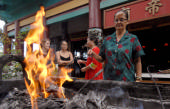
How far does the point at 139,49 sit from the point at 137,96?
56 centimetres

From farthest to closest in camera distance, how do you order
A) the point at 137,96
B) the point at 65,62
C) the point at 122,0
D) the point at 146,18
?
1. the point at 122,0
2. the point at 146,18
3. the point at 65,62
4. the point at 137,96

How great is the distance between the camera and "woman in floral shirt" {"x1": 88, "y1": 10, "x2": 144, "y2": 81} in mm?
1427

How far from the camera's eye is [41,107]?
127cm

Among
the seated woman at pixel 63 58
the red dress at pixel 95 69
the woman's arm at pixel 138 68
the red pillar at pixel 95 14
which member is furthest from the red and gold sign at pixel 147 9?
the woman's arm at pixel 138 68

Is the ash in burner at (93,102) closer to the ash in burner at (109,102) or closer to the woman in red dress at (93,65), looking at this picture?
the ash in burner at (109,102)

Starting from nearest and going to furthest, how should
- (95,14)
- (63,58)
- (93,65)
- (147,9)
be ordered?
(93,65), (63,58), (147,9), (95,14)

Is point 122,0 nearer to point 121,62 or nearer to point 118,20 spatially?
point 118,20

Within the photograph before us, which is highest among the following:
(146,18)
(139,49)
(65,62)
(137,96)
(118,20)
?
(146,18)

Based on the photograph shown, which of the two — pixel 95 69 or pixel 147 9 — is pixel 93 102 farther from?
pixel 147 9

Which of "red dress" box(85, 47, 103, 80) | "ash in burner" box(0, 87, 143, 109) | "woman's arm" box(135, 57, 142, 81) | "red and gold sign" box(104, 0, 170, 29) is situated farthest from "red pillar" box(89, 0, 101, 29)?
"ash in burner" box(0, 87, 143, 109)

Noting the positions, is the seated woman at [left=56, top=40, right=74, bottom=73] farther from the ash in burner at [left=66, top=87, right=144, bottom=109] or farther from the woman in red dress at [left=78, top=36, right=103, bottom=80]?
the ash in burner at [left=66, top=87, right=144, bottom=109]

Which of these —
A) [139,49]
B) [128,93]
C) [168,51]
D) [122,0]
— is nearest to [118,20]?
[139,49]

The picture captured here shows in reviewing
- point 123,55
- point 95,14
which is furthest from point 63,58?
point 95,14

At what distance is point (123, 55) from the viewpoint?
1.43 m
